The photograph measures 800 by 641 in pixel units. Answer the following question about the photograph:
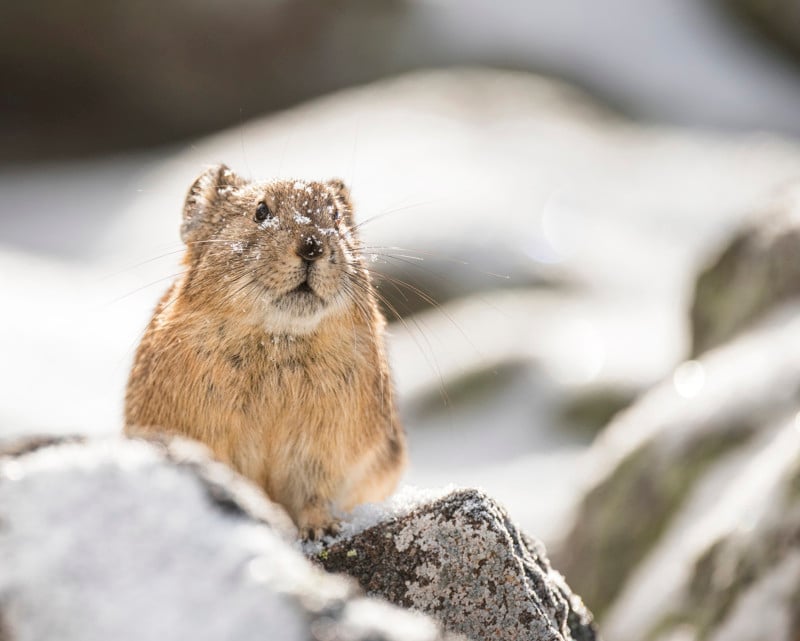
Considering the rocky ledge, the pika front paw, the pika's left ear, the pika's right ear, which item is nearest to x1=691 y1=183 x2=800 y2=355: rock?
the pika's left ear

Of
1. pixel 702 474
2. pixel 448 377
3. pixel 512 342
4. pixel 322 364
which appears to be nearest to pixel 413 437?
pixel 448 377

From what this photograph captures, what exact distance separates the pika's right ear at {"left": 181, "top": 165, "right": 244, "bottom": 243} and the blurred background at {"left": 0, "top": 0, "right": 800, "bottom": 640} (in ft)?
3.29

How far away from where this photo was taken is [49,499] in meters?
2.85

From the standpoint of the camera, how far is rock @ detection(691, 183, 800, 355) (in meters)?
9.80

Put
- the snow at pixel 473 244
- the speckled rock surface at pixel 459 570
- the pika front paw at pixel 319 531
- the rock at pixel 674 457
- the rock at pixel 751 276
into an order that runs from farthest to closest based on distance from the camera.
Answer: the snow at pixel 473 244 < the rock at pixel 751 276 < the rock at pixel 674 457 < the pika front paw at pixel 319 531 < the speckled rock surface at pixel 459 570

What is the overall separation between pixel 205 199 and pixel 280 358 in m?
1.20

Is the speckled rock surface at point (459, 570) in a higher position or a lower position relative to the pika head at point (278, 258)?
lower

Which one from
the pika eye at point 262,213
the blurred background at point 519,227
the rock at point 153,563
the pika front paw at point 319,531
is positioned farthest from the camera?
the blurred background at point 519,227

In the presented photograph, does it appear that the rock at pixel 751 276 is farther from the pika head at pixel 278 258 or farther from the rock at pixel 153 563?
the rock at pixel 153 563

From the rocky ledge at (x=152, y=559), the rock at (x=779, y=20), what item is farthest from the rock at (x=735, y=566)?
the rock at (x=779, y=20)

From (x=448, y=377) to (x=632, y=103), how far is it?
11.0m

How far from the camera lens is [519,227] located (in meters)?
17.2

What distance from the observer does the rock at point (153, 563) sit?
257cm

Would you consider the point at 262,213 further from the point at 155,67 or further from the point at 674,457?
the point at 155,67
